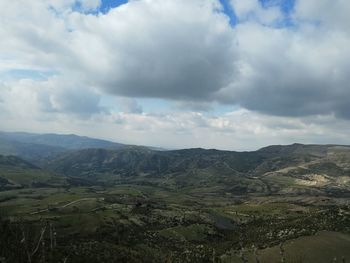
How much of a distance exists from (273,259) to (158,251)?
5094 centimetres

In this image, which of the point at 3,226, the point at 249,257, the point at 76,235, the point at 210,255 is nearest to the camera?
the point at 3,226

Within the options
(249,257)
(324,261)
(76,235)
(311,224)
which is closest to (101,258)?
(249,257)

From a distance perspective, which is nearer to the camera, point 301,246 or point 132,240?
point 301,246

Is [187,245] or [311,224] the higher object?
[311,224]

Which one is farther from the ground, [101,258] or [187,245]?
[101,258]

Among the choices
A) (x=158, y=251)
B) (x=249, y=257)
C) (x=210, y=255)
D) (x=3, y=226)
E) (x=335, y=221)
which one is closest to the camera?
(x=3, y=226)

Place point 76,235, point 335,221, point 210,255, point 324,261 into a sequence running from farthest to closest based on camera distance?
point 76,235 → point 335,221 → point 210,255 → point 324,261

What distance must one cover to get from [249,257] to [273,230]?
57.3 m

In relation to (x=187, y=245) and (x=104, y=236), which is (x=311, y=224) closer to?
(x=187, y=245)

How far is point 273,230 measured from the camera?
7274 inches

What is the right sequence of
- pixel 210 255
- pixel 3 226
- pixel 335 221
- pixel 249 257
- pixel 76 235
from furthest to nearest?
pixel 76 235 → pixel 335 221 → pixel 210 255 → pixel 249 257 → pixel 3 226

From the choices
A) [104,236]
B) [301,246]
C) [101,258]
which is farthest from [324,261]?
[104,236]

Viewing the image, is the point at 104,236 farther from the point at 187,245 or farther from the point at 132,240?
the point at 187,245

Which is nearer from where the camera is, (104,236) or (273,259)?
(273,259)
